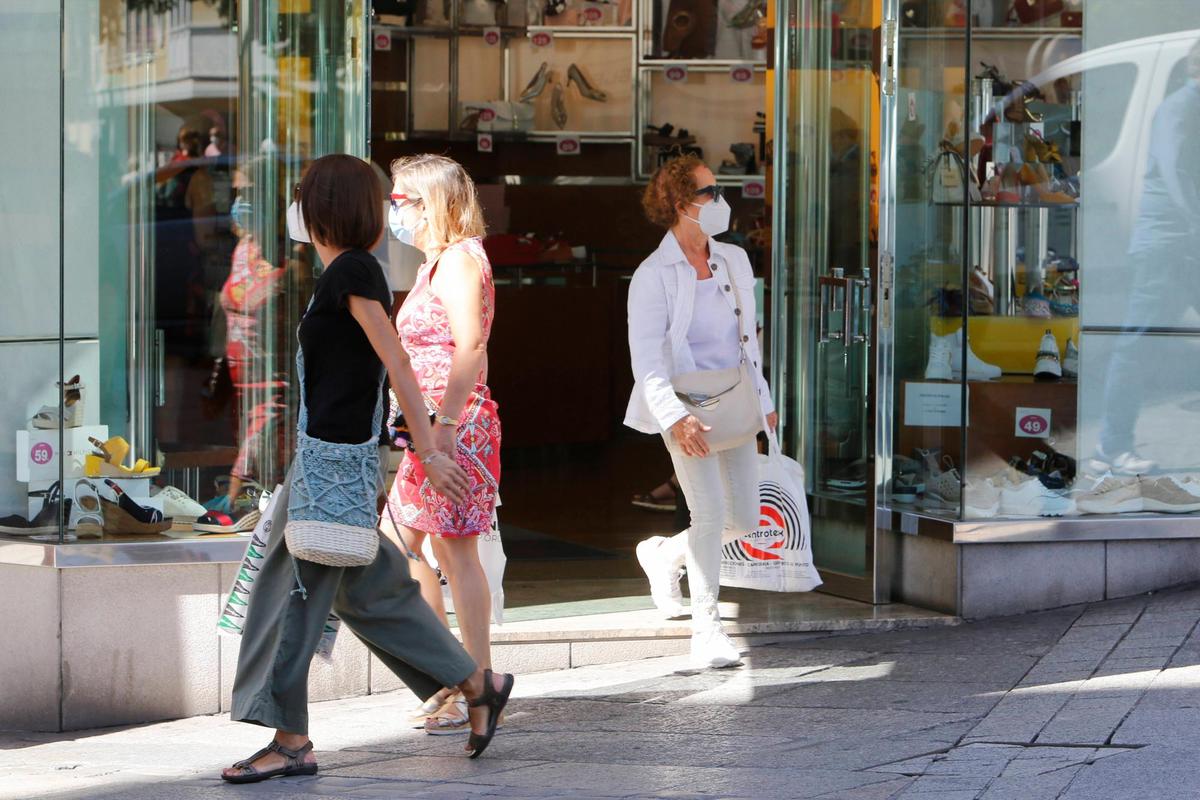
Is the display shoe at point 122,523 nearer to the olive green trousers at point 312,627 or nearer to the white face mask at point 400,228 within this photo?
the olive green trousers at point 312,627

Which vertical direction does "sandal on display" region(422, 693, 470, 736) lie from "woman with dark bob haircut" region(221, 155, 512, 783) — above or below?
below

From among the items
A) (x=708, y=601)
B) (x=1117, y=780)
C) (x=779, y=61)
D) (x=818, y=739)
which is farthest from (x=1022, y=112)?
(x=1117, y=780)

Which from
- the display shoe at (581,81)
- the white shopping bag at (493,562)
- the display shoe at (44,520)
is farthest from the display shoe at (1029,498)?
the display shoe at (581,81)

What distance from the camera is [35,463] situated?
6.23 metres

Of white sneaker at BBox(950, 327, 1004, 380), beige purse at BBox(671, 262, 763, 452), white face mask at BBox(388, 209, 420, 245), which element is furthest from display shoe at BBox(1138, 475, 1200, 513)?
white face mask at BBox(388, 209, 420, 245)

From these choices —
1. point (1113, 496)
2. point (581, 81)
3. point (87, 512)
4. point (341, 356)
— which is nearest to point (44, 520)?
point (87, 512)

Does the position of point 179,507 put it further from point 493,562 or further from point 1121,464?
point 1121,464

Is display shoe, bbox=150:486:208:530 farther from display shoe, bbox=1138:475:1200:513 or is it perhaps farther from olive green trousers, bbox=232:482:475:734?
display shoe, bbox=1138:475:1200:513

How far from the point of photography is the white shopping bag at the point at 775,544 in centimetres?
671

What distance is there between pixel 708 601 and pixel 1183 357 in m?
2.51

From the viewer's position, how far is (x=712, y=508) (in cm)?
632

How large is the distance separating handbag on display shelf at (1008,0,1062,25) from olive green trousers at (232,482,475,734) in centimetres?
369

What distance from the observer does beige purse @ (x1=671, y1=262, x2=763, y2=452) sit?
20.6 feet

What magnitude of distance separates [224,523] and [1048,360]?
3.45 m
